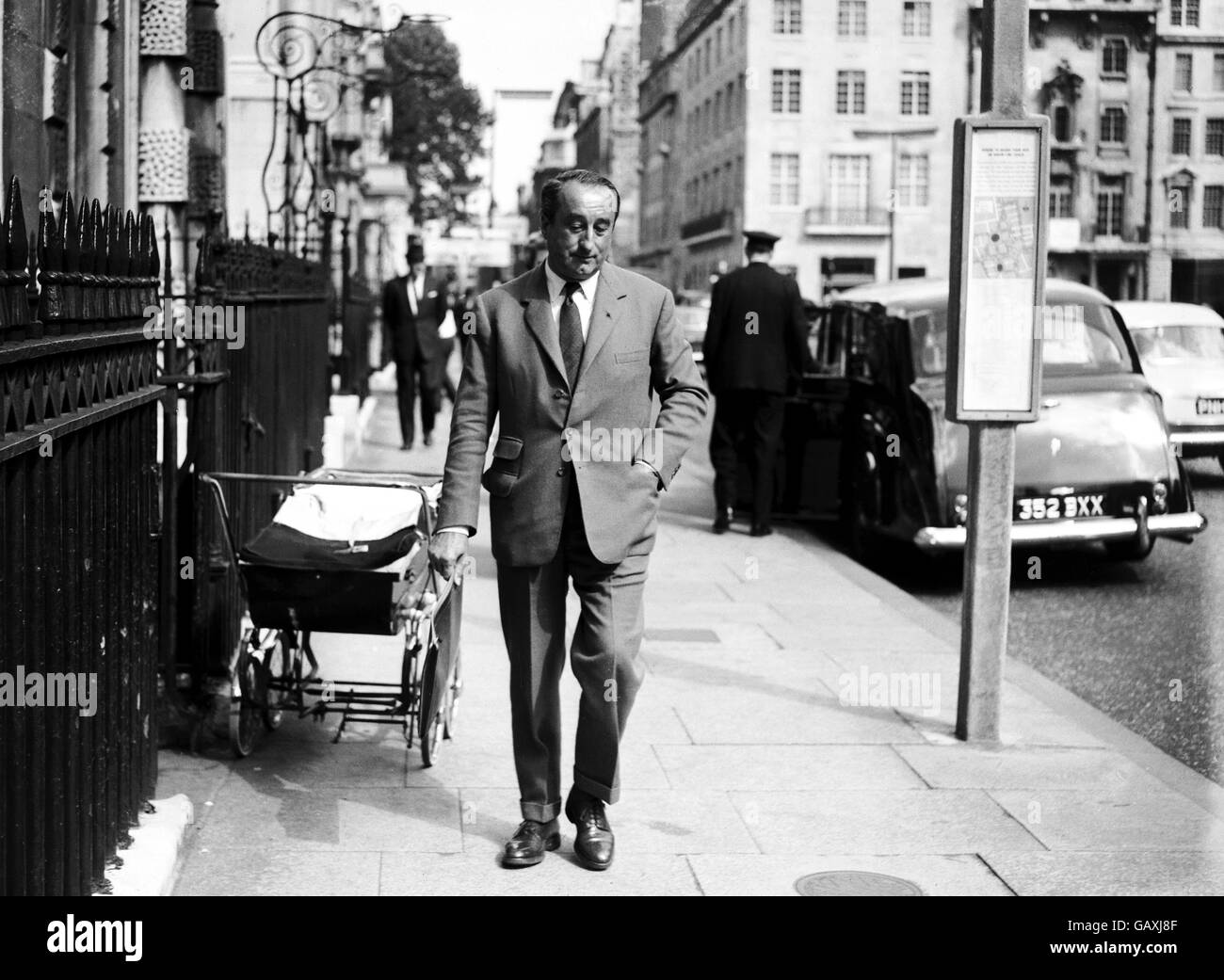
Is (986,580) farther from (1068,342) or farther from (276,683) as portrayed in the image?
(1068,342)

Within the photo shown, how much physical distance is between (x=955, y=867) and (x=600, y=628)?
1.21 metres

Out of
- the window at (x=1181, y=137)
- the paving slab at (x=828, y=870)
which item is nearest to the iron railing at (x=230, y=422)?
the paving slab at (x=828, y=870)

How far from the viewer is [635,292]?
5168 millimetres

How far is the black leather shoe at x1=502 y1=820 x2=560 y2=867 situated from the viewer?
16.7 feet

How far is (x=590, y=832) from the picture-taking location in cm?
514

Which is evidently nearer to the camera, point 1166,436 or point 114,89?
point 1166,436

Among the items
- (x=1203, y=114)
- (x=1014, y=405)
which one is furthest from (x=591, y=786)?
(x=1203, y=114)

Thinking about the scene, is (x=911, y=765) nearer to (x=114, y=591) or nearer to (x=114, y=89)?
(x=114, y=591)

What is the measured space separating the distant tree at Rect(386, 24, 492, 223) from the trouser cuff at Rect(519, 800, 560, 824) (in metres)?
56.1

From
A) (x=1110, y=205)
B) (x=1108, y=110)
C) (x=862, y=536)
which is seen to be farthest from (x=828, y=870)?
(x=1108, y=110)

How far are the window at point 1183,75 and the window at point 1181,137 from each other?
0.83 feet

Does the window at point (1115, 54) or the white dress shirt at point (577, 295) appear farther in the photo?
the window at point (1115, 54)

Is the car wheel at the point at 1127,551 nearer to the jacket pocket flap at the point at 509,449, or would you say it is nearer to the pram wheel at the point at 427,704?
the pram wheel at the point at 427,704

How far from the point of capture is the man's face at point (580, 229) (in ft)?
16.1
